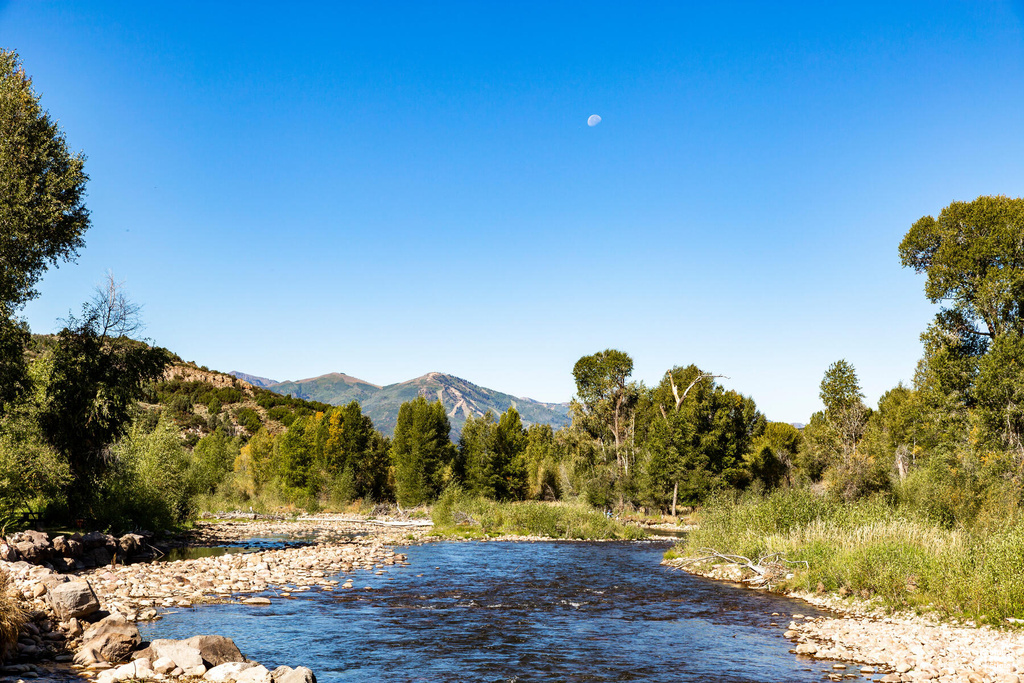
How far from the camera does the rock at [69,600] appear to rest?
44.4 feet

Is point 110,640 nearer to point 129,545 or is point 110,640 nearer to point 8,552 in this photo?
point 8,552

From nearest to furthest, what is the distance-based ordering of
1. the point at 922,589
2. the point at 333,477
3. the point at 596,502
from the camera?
the point at 922,589 → the point at 596,502 → the point at 333,477

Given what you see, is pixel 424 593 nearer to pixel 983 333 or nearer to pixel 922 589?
pixel 922 589

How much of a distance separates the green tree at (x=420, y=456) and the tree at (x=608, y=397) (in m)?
16.4

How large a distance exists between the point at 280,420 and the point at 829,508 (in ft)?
406

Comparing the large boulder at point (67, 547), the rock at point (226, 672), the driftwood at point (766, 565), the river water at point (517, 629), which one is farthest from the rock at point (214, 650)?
the driftwood at point (766, 565)

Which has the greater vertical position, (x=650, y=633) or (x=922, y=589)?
(x=922, y=589)

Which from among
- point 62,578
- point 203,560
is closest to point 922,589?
point 62,578

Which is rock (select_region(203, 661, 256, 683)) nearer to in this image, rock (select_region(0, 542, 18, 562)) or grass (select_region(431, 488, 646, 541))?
rock (select_region(0, 542, 18, 562))

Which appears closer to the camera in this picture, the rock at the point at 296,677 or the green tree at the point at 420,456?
the rock at the point at 296,677

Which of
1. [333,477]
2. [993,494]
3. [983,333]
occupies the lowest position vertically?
[333,477]

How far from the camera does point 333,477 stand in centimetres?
7562

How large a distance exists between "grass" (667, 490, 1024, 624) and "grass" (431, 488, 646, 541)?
14274 mm

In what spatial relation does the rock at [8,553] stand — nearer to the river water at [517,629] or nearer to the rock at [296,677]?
the river water at [517,629]
